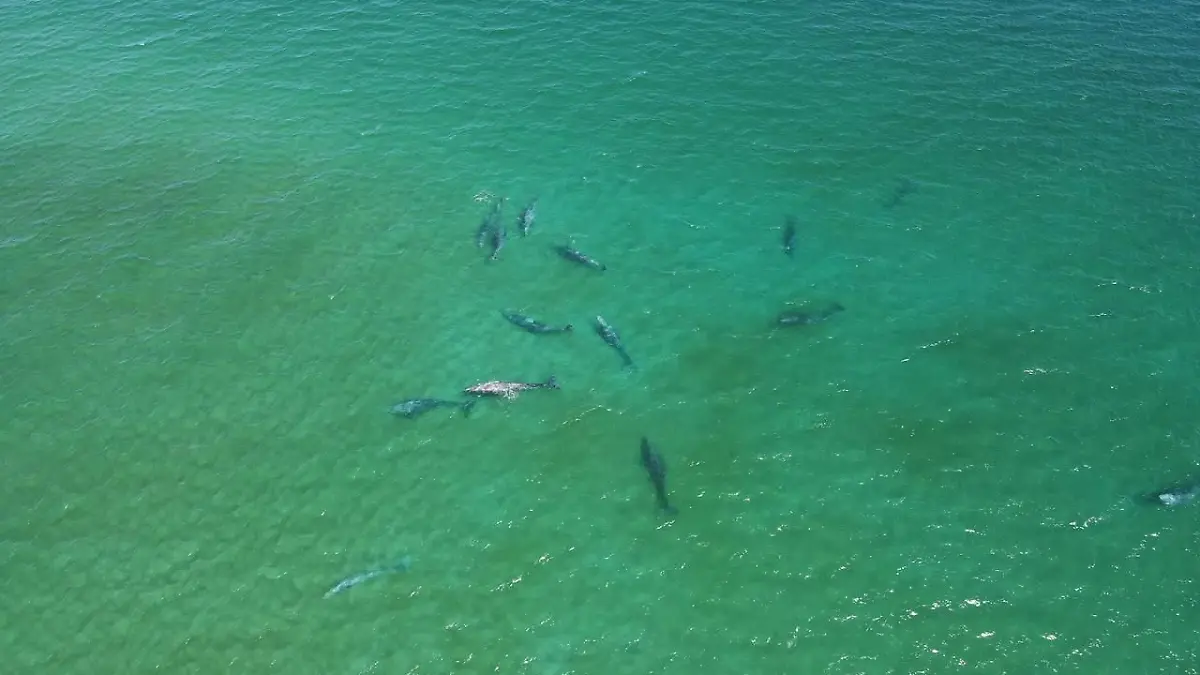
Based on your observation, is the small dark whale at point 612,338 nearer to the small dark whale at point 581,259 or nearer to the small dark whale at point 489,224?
the small dark whale at point 581,259

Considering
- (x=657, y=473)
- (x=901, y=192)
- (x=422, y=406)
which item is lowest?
(x=657, y=473)

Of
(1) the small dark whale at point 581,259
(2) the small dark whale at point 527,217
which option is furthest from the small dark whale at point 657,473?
(2) the small dark whale at point 527,217

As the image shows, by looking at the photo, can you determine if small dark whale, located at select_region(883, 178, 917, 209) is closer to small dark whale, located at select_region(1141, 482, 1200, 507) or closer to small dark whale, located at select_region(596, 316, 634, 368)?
small dark whale, located at select_region(596, 316, 634, 368)

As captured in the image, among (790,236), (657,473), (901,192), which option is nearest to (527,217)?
(790,236)

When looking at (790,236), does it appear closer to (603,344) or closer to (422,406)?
(603,344)

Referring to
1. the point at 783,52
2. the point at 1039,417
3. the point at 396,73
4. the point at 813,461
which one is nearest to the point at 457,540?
the point at 813,461

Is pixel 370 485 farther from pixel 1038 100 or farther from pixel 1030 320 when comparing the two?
pixel 1038 100
